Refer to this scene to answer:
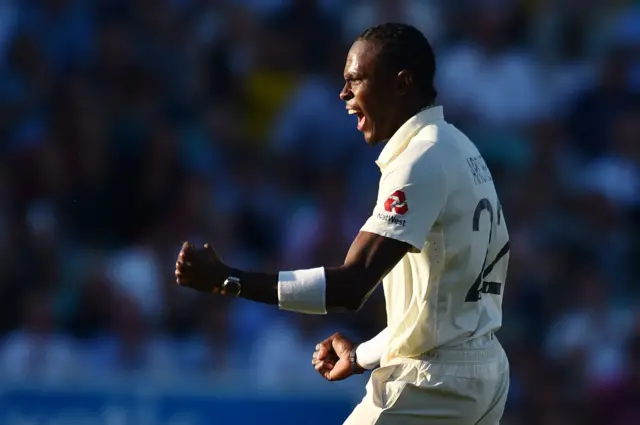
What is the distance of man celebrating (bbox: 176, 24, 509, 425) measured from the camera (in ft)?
14.2

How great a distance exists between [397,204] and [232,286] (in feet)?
2.03

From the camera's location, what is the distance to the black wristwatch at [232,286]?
4273 millimetres

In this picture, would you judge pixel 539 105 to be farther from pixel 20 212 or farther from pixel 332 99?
pixel 20 212

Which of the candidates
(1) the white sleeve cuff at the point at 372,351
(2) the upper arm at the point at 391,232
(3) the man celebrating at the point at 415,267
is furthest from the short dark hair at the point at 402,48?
(1) the white sleeve cuff at the point at 372,351

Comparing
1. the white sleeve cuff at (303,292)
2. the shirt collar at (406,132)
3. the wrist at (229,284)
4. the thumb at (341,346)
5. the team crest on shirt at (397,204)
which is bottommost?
the thumb at (341,346)

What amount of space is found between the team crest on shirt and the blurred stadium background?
4480 millimetres

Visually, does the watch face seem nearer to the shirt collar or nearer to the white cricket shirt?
the white cricket shirt

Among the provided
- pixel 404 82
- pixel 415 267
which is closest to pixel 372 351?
pixel 415 267

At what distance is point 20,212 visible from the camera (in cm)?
950

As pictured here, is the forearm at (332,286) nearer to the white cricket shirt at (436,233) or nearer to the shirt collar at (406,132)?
the white cricket shirt at (436,233)

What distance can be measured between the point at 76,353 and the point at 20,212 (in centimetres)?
124

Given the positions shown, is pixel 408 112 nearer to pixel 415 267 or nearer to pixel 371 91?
pixel 371 91

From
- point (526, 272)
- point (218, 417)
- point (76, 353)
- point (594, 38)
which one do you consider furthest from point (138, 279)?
point (594, 38)

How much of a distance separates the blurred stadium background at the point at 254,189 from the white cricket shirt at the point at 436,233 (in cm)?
415
